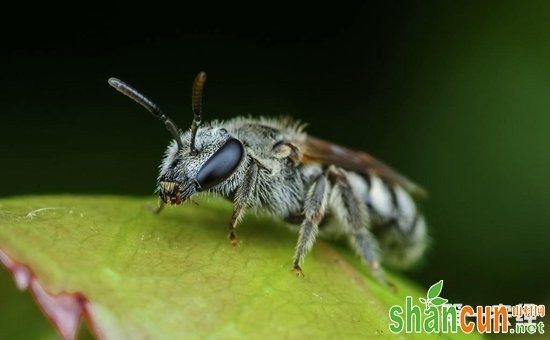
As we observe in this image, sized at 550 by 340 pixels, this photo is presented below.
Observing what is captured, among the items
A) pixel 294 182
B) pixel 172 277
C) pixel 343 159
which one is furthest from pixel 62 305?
pixel 343 159

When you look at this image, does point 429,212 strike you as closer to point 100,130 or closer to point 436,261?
point 436,261

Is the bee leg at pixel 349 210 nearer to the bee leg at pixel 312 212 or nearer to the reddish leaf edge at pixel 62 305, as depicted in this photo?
the bee leg at pixel 312 212

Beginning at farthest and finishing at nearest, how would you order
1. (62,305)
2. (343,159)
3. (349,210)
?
(343,159), (349,210), (62,305)

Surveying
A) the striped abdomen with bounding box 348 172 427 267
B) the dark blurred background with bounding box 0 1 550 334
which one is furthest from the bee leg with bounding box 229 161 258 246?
the dark blurred background with bounding box 0 1 550 334

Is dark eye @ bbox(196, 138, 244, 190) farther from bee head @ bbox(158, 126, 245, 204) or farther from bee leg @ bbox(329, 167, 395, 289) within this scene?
bee leg @ bbox(329, 167, 395, 289)

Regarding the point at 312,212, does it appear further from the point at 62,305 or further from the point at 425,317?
the point at 62,305

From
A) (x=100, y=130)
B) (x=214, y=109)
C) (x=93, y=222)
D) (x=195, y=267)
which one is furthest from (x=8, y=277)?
(x=214, y=109)
